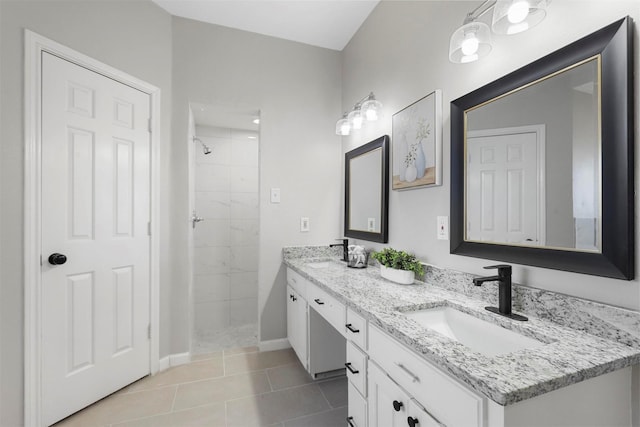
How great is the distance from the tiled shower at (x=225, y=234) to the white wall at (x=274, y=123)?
2.20 feet

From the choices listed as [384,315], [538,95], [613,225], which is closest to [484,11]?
[538,95]

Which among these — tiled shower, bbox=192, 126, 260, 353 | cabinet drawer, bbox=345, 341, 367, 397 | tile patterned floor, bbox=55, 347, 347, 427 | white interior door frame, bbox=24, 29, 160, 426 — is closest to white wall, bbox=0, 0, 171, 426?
white interior door frame, bbox=24, 29, 160, 426

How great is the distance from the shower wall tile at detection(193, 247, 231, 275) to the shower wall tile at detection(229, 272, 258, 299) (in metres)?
0.13

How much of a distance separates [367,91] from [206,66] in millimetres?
1353

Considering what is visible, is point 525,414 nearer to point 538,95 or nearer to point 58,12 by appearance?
point 538,95

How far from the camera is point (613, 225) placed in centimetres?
90

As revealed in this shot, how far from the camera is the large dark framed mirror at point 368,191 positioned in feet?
6.86

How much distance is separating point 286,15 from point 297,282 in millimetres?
2108

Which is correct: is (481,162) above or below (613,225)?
above

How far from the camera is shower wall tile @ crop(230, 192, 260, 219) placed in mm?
3281

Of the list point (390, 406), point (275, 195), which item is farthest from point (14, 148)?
point (390, 406)

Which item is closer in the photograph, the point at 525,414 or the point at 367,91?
the point at 525,414

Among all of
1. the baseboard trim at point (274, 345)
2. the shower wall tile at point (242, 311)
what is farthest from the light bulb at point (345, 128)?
the shower wall tile at point (242, 311)

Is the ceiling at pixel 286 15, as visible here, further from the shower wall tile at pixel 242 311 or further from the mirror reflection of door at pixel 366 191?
Result: the shower wall tile at pixel 242 311
